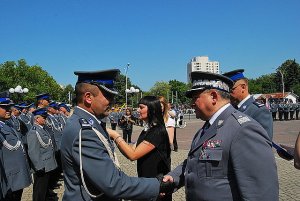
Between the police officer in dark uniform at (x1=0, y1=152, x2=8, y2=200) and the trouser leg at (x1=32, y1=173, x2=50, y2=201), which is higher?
the police officer in dark uniform at (x1=0, y1=152, x2=8, y2=200)

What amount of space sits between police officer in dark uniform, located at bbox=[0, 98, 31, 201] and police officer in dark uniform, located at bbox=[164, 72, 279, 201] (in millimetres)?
3615

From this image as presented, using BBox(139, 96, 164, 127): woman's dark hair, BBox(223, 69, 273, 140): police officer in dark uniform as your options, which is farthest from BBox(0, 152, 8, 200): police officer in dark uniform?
BBox(223, 69, 273, 140): police officer in dark uniform

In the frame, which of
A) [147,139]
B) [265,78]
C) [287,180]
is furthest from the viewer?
[265,78]

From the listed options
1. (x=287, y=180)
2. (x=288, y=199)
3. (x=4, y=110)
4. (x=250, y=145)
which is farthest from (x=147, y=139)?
(x=287, y=180)

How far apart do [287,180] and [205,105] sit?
652 cm

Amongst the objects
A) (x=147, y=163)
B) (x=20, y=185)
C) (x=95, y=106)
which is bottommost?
(x=20, y=185)

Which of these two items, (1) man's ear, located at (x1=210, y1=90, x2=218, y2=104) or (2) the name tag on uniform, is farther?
(1) man's ear, located at (x1=210, y1=90, x2=218, y2=104)

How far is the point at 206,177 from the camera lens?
2719 mm

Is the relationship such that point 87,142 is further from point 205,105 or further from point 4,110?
point 4,110

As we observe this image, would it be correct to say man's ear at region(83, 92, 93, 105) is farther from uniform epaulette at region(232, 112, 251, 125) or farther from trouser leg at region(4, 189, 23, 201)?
trouser leg at region(4, 189, 23, 201)

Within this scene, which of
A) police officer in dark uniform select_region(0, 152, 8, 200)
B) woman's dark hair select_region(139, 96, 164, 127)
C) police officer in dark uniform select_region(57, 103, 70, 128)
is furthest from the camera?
police officer in dark uniform select_region(57, 103, 70, 128)

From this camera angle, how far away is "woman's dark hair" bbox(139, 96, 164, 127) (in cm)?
464

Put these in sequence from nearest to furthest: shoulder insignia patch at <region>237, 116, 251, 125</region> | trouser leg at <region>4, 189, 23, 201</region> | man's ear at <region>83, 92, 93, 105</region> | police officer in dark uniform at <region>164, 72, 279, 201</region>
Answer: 1. police officer in dark uniform at <region>164, 72, 279, 201</region>
2. shoulder insignia patch at <region>237, 116, 251, 125</region>
3. man's ear at <region>83, 92, 93, 105</region>
4. trouser leg at <region>4, 189, 23, 201</region>

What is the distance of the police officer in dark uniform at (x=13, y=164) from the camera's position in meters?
5.77
